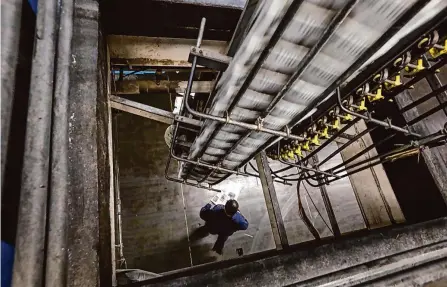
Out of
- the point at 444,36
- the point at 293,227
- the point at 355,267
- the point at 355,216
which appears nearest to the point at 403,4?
the point at 444,36

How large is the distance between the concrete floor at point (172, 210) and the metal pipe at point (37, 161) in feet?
16.3

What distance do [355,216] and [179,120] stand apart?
700cm

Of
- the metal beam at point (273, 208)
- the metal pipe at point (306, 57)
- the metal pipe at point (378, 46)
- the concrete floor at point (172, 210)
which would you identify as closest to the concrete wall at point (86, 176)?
the metal pipe at point (306, 57)

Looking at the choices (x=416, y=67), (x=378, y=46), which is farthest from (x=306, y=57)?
(x=416, y=67)

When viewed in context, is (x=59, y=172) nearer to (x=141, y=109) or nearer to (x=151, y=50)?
(x=141, y=109)

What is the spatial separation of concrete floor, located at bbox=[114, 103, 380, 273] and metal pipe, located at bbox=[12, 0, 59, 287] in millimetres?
4971

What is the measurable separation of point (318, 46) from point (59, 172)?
1868 mm

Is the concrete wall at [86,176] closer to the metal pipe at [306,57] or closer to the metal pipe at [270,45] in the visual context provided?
the metal pipe at [270,45]

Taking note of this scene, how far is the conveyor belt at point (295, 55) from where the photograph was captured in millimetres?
1421

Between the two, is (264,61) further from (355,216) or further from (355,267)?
(355,216)

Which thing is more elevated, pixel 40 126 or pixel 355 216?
pixel 40 126

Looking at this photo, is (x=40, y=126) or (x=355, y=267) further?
(x=355, y=267)

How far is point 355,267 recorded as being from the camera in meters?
2.06

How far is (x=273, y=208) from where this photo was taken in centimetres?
381
